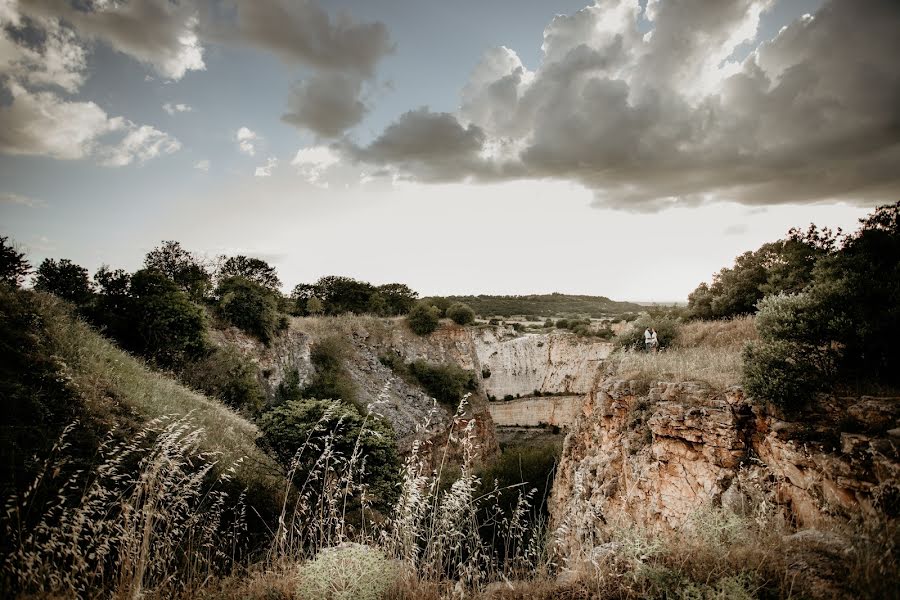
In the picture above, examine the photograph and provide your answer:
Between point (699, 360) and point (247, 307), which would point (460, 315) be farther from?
point (699, 360)

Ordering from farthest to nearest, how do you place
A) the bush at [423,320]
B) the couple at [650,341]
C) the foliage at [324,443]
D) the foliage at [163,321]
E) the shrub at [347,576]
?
the bush at [423,320], the foliage at [163,321], the couple at [650,341], the foliage at [324,443], the shrub at [347,576]

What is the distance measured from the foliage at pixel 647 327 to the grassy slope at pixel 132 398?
13.1 m

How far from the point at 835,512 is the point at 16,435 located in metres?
10.4

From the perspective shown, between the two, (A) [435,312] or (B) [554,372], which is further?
(B) [554,372]

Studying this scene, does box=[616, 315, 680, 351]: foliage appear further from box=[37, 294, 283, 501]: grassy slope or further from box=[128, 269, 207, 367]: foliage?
box=[128, 269, 207, 367]: foliage

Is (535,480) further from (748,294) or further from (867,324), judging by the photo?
(867,324)

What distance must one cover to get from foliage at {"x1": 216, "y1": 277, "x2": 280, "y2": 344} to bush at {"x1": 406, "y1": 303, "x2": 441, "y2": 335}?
11.7 m

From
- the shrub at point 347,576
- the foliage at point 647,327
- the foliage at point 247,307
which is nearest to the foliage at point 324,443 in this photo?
the shrub at point 347,576

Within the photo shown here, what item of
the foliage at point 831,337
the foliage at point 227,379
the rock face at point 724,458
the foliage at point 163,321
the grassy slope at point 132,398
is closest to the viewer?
the rock face at point 724,458

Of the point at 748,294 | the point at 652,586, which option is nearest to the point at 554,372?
the point at 748,294

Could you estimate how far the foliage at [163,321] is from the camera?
47.3ft

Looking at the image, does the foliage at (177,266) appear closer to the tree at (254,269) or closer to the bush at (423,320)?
the tree at (254,269)

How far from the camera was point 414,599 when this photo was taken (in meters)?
2.96

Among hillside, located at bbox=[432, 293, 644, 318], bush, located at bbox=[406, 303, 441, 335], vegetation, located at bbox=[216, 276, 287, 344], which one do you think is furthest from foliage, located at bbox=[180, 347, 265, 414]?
hillside, located at bbox=[432, 293, 644, 318]
